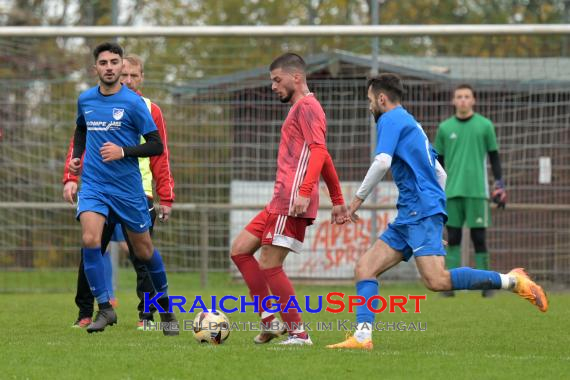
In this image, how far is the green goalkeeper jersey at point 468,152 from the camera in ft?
44.2

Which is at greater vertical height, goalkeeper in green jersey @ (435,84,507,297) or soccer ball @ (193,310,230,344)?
goalkeeper in green jersey @ (435,84,507,297)

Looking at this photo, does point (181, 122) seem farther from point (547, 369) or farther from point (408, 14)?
point (408, 14)

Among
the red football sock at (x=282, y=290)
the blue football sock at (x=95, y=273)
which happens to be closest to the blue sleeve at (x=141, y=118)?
the blue football sock at (x=95, y=273)

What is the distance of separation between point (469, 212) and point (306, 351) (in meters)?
6.26

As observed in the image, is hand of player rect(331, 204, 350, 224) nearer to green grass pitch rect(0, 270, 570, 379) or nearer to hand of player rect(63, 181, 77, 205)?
green grass pitch rect(0, 270, 570, 379)

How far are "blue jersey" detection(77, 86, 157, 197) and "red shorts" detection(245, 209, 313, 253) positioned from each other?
1.23 m

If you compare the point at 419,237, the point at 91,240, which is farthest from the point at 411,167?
the point at 91,240

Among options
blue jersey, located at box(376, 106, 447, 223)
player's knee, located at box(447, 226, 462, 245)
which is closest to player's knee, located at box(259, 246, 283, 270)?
blue jersey, located at box(376, 106, 447, 223)

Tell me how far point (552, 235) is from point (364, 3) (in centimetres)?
2367

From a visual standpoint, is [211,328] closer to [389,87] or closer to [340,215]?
[340,215]

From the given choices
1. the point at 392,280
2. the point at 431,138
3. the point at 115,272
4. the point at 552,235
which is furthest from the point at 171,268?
the point at 552,235

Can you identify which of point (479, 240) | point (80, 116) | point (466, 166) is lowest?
point (479, 240)

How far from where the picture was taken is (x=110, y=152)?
333 inches

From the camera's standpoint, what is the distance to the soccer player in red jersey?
317 inches
